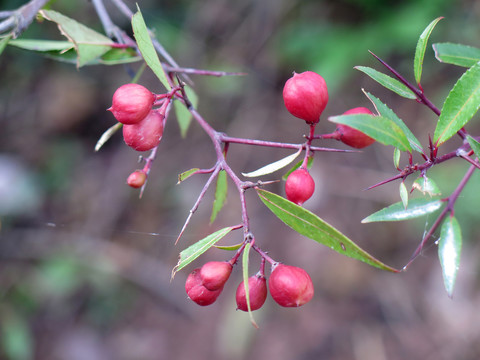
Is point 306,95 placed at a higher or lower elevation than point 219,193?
higher

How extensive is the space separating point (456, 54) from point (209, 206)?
2.07 m

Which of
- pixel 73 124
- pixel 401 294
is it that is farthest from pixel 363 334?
pixel 73 124

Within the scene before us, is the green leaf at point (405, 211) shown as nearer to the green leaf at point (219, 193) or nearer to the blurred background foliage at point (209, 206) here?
the green leaf at point (219, 193)

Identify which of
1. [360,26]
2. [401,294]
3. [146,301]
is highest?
[360,26]

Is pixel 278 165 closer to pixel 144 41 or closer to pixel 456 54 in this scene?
pixel 144 41

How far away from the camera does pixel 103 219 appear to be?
294 cm

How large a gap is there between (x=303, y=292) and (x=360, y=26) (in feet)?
9.21

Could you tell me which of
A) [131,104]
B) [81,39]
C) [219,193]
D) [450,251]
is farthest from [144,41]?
[450,251]

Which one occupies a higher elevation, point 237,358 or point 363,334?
point 363,334

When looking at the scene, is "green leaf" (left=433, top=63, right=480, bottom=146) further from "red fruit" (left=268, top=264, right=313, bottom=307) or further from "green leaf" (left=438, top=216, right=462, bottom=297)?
"red fruit" (left=268, top=264, right=313, bottom=307)

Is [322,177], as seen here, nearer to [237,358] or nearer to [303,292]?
[237,358]

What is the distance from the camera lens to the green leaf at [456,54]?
1080mm

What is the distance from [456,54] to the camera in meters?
1.09

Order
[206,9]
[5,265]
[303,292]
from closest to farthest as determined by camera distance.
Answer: [303,292] < [5,265] < [206,9]
